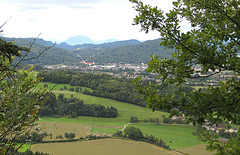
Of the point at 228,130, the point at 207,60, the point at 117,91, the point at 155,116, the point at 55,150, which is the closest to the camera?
the point at 207,60

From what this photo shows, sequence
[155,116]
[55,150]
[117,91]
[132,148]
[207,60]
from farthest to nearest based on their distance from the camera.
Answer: [117,91] → [155,116] → [132,148] → [55,150] → [207,60]

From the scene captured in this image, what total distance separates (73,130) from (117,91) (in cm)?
2286

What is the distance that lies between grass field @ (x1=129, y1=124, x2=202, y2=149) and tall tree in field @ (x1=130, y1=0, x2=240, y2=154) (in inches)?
1074

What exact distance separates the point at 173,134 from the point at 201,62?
3276 centimetres

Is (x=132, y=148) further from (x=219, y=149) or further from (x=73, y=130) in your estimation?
(x=219, y=149)

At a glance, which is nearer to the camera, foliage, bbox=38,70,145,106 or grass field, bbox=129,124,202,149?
grass field, bbox=129,124,202,149

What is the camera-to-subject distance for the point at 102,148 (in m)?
25.8

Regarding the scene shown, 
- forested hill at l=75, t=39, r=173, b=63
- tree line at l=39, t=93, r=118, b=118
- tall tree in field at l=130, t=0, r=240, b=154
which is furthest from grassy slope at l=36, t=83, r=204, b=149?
forested hill at l=75, t=39, r=173, b=63

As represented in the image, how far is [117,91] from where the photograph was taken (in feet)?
177

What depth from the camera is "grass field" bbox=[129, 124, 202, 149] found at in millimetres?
29000

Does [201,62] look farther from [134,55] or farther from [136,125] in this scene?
[134,55]

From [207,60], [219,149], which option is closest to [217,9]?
[207,60]

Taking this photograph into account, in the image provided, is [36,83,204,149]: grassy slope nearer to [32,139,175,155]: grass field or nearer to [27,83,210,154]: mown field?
[27,83,210,154]: mown field

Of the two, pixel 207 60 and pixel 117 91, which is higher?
pixel 207 60
